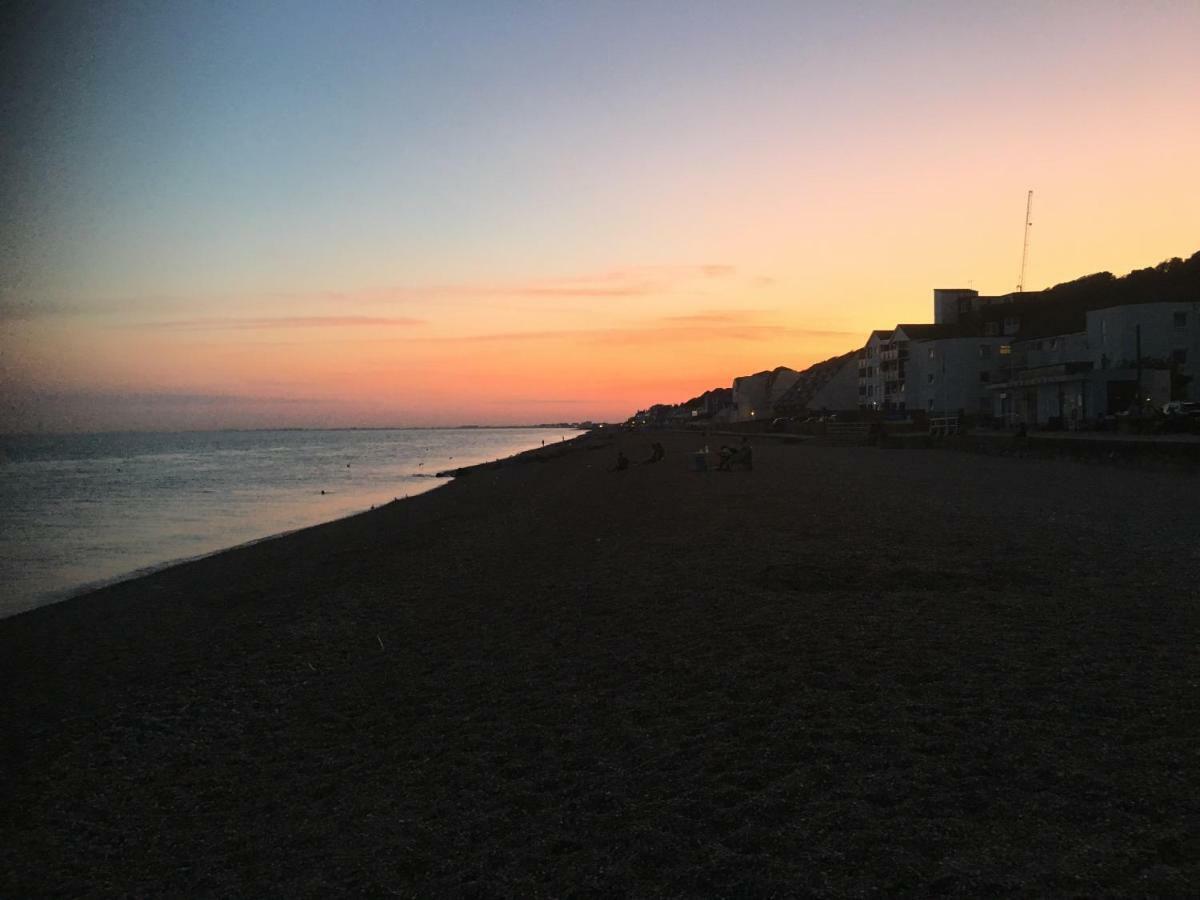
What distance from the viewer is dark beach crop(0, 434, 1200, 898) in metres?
4.71

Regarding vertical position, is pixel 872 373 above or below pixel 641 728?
above

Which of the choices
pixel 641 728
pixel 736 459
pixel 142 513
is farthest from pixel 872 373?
pixel 641 728

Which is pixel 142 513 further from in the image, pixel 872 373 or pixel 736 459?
pixel 872 373

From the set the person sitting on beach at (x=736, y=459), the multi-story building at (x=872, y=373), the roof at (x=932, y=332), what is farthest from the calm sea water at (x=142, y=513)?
the multi-story building at (x=872, y=373)

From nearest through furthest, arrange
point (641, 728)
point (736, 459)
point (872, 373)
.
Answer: point (641, 728)
point (736, 459)
point (872, 373)

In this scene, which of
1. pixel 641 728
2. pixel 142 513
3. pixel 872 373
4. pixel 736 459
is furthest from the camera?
pixel 872 373

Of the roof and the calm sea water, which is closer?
the calm sea water

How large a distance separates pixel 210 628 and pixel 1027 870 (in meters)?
11.7

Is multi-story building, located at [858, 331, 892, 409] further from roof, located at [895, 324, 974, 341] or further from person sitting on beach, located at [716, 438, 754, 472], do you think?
person sitting on beach, located at [716, 438, 754, 472]

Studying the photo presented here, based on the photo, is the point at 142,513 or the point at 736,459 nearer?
the point at 142,513

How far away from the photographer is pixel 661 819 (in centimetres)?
516

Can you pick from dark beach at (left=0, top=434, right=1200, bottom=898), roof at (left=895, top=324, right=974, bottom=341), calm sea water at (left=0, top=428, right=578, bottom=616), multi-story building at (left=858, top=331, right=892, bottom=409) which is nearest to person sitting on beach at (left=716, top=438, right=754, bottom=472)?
calm sea water at (left=0, top=428, right=578, bottom=616)

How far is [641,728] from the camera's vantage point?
674 centimetres

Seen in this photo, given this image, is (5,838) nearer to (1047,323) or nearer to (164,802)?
(164,802)
